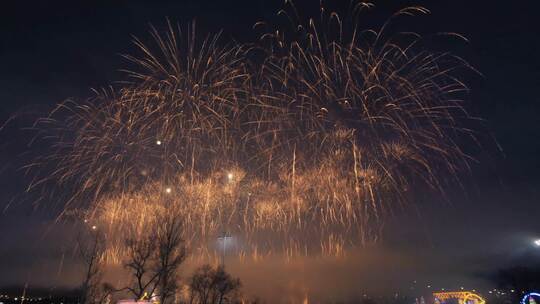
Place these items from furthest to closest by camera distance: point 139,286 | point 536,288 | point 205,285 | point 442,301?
point 442,301 < point 536,288 < point 205,285 < point 139,286

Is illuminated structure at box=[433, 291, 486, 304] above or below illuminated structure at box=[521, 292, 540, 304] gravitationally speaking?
above

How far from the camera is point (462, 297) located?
131 metres

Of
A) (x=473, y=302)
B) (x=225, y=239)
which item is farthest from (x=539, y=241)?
(x=473, y=302)

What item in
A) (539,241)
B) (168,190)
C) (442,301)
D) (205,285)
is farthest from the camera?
(442,301)

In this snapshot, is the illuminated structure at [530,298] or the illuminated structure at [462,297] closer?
the illuminated structure at [530,298]

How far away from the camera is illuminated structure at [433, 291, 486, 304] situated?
124 m

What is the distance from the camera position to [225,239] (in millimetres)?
46094

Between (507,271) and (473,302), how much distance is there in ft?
62.5

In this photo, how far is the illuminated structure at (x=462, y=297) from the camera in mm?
124031

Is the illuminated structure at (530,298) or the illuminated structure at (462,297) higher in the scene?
the illuminated structure at (462,297)

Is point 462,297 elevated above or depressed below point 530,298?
above

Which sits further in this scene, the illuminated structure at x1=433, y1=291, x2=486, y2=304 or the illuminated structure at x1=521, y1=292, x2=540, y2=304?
the illuminated structure at x1=433, y1=291, x2=486, y2=304

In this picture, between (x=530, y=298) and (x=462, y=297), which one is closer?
(x=530, y=298)

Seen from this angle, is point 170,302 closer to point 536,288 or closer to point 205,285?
point 205,285
